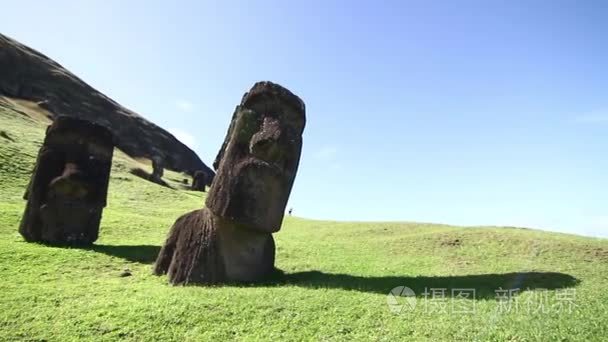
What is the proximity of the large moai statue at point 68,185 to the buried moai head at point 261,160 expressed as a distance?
17.4 feet

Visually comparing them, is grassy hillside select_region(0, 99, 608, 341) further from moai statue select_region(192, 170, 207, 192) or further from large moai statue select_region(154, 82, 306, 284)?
moai statue select_region(192, 170, 207, 192)

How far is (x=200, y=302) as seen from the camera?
730cm

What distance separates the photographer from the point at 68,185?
1323 cm

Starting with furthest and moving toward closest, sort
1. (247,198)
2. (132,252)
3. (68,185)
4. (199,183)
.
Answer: (199,183), (132,252), (68,185), (247,198)

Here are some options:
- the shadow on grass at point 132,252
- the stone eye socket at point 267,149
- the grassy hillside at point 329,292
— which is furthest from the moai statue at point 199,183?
the stone eye socket at point 267,149

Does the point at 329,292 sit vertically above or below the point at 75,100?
below

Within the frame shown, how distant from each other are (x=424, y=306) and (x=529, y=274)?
4490 millimetres

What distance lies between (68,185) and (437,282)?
10080mm

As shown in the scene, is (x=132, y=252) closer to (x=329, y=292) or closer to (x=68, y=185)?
(x=68, y=185)

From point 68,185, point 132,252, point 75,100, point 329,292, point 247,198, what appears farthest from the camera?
point 75,100

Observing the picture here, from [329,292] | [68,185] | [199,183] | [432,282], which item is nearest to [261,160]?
[329,292]

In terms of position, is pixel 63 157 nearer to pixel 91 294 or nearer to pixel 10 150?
pixel 91 294

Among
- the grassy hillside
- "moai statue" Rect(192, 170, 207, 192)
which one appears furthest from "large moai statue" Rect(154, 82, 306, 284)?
"moai statue" Rect(192, 170, 207, 192)

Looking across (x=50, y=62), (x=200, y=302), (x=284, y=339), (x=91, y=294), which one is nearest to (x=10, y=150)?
(x=91, y=294)
